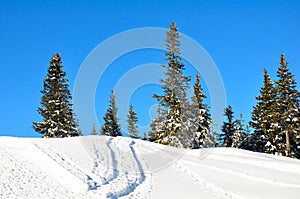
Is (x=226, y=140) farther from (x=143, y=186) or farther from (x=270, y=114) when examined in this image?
(x=143, y=186)

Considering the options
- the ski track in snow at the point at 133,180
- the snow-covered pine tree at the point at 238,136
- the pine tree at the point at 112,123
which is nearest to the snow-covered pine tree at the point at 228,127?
the snow-covered pine tree at the point at 238,136

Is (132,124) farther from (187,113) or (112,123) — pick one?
(187,113)

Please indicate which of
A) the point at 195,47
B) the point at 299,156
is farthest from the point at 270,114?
the point at 195,47

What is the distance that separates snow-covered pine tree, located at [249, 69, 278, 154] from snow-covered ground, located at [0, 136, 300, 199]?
1738 centimetres

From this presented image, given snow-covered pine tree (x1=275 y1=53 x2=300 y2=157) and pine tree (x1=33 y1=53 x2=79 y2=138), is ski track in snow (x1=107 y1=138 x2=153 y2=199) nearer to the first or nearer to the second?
pine tree (x1=33 y1=53 x2=79 y2=138)

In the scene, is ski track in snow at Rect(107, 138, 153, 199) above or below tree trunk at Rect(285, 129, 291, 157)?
below

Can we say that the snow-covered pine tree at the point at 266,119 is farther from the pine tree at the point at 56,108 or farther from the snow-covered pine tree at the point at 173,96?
the pine tree at the point at 56,108

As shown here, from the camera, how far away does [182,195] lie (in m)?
12.5

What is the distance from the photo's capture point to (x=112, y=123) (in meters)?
51.8

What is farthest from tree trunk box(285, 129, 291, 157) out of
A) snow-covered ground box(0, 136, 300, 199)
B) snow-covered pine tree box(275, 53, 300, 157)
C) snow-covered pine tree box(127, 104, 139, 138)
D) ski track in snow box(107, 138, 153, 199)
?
snow-covered pine tree box(127, 104, 139, 138)

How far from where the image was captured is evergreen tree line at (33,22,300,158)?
106 ft

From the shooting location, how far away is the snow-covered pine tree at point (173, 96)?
103 ft

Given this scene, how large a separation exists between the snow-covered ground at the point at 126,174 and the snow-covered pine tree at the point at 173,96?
8726 millimetres

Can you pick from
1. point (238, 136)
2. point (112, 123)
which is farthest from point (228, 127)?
point (112, 123)
